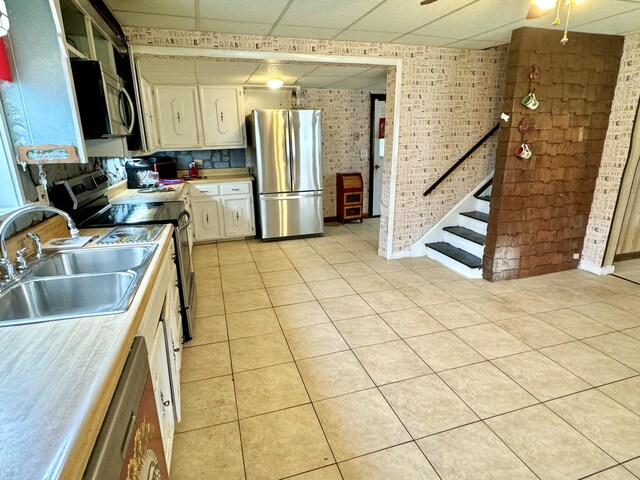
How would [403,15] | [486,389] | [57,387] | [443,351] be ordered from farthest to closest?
1. [403,15]
2. [443,351]
3. [486,389]
4. [57,387]

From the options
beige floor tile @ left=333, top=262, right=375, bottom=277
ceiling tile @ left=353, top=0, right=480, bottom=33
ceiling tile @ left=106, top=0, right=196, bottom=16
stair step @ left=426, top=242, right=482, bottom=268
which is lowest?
beige floor tile @ left=333, top=262, right=375, bottom=277

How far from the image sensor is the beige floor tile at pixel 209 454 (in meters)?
1.48

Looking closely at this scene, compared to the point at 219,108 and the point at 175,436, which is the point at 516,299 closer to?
the point at 175,436

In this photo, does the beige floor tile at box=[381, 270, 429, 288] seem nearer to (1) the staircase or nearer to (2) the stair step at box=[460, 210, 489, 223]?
(1) the staircase

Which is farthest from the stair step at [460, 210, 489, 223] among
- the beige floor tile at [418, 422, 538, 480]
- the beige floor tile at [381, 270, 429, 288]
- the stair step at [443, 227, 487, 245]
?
the beige floor tile at [418, 422, 538, 480]

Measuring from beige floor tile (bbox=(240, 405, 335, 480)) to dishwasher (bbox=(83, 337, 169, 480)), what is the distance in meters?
0.51

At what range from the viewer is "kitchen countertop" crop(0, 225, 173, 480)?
0.61 m

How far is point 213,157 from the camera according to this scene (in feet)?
17.0

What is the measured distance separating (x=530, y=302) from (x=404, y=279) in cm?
110

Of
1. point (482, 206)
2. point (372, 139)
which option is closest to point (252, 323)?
point (482, 206)

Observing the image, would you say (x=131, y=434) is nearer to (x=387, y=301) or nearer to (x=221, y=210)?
(x=387, y=301)

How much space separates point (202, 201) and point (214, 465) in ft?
11.9

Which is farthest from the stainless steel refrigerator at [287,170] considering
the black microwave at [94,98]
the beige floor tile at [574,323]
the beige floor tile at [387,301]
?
the beige floor tile at [574,323]

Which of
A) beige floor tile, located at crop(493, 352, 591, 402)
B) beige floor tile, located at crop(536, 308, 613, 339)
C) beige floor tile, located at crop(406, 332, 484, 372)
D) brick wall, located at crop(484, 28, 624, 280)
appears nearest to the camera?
beige floor tile, located at crop(493, 352, 591, 402)
